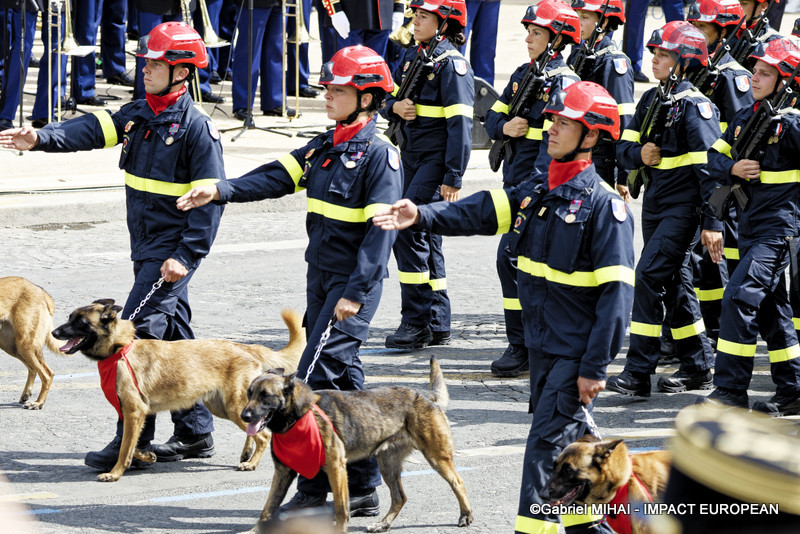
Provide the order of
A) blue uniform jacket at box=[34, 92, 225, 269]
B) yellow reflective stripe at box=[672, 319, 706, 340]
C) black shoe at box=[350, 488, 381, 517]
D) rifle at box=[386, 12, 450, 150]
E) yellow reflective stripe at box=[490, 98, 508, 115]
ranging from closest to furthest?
black shoe at box=[350, 488, 381, 517], blue uniform jacket at box=[34, 92, 225, 269], yellow reflective stripe at box=[672, 319, 706, 340], yellow reflective stripe at box=[490, 98, 508, 115], rifle at box=[386, 12, 450, 150]

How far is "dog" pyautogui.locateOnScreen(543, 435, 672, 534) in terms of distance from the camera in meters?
4.74

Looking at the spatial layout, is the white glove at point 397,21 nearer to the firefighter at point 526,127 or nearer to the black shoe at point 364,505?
the firefighter at point 526,127

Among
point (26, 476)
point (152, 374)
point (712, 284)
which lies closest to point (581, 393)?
point (152, 374)

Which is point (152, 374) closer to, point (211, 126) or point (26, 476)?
point (26, 476)

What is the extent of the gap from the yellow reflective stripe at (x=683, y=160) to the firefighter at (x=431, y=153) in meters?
1.54

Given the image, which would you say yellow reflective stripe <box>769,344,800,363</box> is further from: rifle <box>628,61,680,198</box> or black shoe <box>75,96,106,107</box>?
black shoe <box>75,96,106,107</box>

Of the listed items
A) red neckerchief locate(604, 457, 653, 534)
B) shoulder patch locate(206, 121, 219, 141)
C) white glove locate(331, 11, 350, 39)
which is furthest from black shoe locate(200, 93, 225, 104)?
red neckerchief locate(604, 457, 653, 534)

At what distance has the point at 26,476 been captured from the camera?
21.0 ft

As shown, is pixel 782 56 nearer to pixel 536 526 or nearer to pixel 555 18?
pixel 555 18

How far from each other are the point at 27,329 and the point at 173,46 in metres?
2.05

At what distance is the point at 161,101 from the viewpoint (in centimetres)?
688

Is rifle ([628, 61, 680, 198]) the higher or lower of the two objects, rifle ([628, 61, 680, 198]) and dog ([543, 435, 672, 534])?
the higher

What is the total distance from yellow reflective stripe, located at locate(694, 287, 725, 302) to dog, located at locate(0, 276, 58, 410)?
15.0 feet

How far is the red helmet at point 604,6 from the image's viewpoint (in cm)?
954
